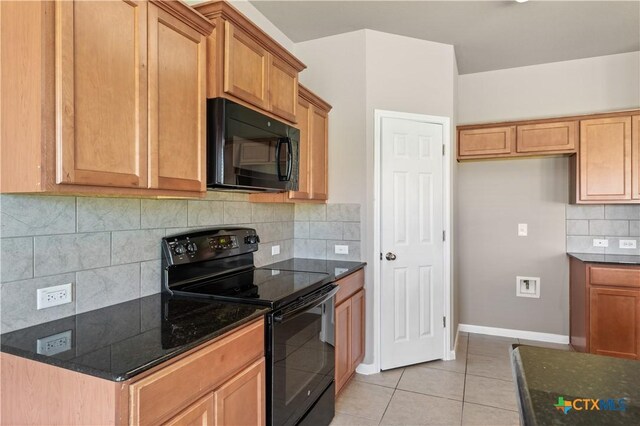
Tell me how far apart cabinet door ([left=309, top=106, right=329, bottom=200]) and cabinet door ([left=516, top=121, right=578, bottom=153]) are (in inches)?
75.8

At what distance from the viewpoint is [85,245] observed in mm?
1514

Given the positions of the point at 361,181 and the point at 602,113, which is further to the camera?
the point at 602,113

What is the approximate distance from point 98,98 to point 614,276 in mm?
3739

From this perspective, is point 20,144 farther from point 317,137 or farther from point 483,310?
point 483,310

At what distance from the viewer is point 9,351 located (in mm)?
1157

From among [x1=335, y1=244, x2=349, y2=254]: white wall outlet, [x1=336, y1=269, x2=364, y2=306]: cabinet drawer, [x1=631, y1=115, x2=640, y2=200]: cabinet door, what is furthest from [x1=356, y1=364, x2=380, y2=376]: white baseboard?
[x1=631, y1=115, x2=640, y2=200]: cabinet door

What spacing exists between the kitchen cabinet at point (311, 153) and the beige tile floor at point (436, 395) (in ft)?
4.82

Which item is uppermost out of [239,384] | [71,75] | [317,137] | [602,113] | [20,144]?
[602,113]

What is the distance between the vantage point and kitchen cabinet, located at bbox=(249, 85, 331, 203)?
8.41ft

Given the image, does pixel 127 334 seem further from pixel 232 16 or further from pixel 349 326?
pixel 349 326

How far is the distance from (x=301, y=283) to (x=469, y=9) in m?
2.32

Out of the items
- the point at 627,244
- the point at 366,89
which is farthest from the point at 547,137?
the point at 366,89

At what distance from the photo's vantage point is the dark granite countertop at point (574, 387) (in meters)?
0.70

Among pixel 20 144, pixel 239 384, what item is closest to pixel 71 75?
pixel 20 144
